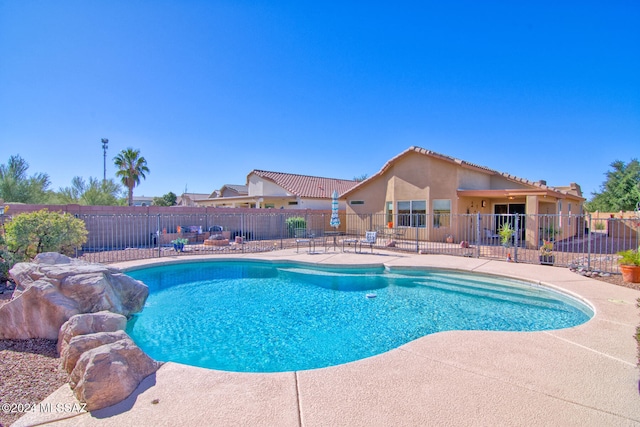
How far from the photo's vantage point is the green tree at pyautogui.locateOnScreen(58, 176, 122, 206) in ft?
75.2

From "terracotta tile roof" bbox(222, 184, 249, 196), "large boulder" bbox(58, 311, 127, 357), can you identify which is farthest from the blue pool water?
"terracotta tile roof" bbox(222, 184, 249, 196)

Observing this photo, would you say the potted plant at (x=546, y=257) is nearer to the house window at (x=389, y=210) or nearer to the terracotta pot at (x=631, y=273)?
the terracotta pot at (x=631, y=273)

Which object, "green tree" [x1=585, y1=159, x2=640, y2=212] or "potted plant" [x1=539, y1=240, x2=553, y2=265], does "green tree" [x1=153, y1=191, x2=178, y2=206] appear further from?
"green tree" [x1=585, y1=159, x2=640, y2=212]

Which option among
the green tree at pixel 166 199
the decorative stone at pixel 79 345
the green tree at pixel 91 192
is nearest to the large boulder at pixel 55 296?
the decorative stone at pixel 79 345

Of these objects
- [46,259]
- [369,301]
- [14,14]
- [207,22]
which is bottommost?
[369,301]

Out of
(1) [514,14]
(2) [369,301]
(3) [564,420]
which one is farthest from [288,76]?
(3) [564,420]

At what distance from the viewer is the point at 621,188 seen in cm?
3012

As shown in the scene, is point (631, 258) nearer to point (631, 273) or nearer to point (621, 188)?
point (631, 273)

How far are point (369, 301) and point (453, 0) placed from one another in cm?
1059

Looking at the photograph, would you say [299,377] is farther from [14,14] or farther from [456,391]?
[14,14]

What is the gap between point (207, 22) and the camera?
36.5ft

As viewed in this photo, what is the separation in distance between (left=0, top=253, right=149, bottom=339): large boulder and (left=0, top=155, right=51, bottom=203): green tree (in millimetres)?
21222

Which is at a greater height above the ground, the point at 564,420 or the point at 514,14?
the point at 514,14

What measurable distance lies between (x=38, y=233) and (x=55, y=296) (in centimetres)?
509
